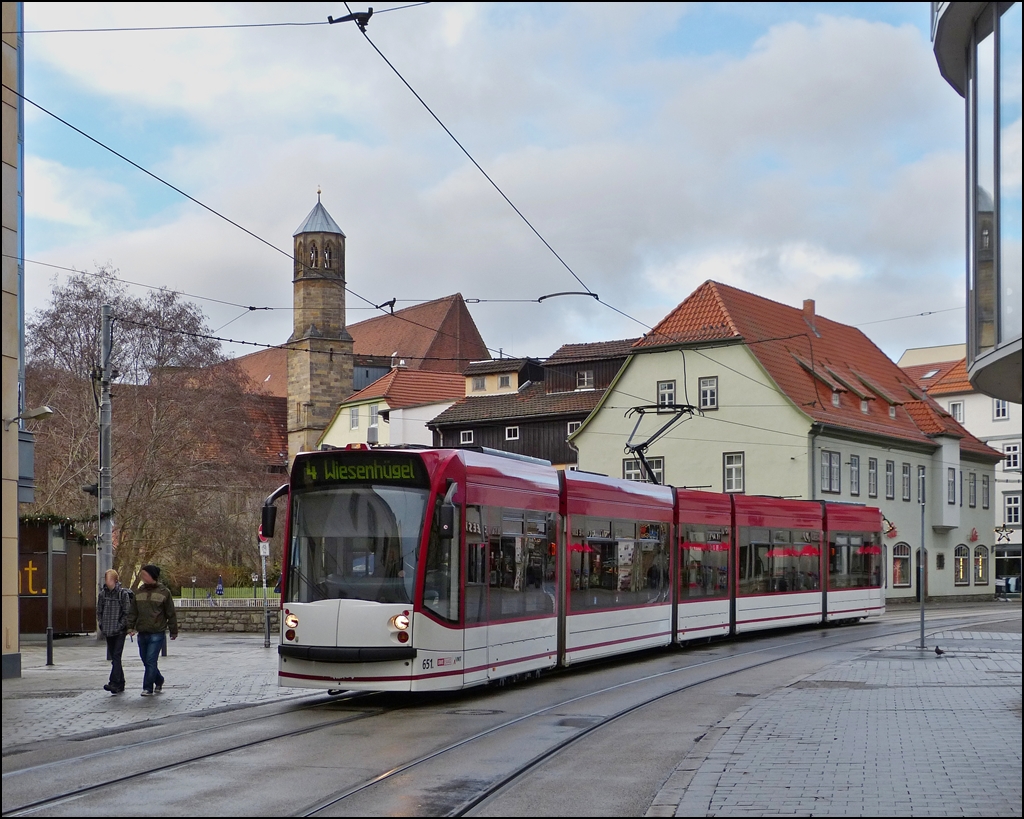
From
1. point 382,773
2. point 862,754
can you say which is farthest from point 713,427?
point 382,773

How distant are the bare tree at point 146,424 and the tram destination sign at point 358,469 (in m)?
31.1

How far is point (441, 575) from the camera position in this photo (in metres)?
15.5

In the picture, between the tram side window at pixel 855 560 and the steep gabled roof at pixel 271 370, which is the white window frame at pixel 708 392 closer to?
the tram side window at pixel 855 560

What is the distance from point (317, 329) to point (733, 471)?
53044 millimetres

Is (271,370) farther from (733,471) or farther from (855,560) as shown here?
(855,560)

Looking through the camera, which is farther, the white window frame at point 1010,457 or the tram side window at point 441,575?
the white window frame at point 1010,457

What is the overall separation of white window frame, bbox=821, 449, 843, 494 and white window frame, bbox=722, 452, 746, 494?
9.69 feet

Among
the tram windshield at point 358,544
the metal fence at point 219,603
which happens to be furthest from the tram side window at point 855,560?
the tram windshield at point 358,544

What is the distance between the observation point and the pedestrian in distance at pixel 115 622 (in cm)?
1703

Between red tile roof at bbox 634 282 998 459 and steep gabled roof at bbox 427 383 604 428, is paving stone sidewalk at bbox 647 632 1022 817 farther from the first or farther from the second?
steep gabled roof at bbox 427 383 604 428

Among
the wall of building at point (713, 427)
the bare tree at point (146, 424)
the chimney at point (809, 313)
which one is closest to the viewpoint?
the bare tree at point (146, 424)

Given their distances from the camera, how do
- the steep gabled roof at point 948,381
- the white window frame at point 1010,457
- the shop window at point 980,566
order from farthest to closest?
the steep gabled roof at point 948,381 < the white window frame at point 1010,457 < the shop window at point 980,566

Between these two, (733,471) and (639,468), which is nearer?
(733,471)

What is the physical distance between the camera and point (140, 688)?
18.0 meters
